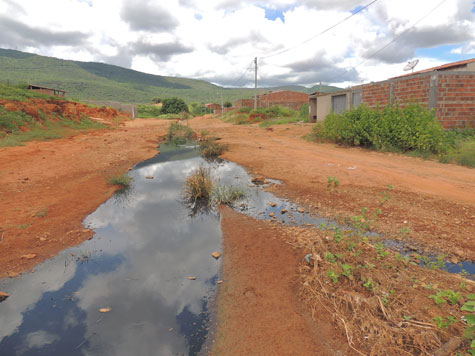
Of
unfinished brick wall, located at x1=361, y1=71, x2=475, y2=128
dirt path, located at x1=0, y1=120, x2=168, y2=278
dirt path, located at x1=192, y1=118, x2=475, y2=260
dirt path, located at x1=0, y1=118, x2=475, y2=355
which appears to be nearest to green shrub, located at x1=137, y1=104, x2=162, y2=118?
dirt path, located at x1=0, y1=120, x2=168, y2=278

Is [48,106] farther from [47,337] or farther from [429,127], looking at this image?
[429,127]

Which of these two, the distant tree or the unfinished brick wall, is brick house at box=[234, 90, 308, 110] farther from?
the unfinished brick wall

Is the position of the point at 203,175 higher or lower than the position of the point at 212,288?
higher

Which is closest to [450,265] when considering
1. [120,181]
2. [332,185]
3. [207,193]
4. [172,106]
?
[332,185]

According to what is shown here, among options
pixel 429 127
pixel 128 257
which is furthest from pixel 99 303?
pixel 429 127

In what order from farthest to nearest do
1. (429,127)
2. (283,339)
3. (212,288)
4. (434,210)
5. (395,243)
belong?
1. (429,127)
2. (434,210)
3. (395,243)
4. (212,288)
5. (283,339)

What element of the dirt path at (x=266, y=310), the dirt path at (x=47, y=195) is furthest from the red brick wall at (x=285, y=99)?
the dirt path at (x=266, y=310)

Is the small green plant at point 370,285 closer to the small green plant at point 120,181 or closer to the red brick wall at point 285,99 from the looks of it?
the small green plant at point 120,181

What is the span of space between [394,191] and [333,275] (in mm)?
3676

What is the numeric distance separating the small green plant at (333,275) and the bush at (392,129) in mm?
8701

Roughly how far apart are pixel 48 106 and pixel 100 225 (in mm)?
16958

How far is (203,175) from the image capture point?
676 centimetres

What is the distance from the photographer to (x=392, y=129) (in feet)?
34.2

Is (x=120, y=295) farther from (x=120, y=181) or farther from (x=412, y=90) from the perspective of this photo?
(x=412, y=90)
